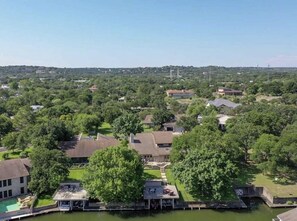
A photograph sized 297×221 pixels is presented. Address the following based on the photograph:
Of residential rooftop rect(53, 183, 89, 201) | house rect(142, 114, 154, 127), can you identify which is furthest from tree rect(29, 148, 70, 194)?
house rect(142, 114, 154, 127)

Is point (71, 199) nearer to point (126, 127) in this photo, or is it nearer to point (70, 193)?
point (70, 193)

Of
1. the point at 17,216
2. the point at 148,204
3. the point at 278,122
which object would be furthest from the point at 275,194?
the point at 17,216

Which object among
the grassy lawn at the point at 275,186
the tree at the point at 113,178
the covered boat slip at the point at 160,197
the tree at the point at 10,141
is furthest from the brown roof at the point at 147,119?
the tree at the point at 113,178

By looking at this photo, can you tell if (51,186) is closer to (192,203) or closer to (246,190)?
(192,203)

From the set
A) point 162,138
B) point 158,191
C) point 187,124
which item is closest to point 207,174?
point 158,191

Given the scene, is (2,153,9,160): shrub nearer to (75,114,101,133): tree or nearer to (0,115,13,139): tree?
(0,115,13,139): tree
